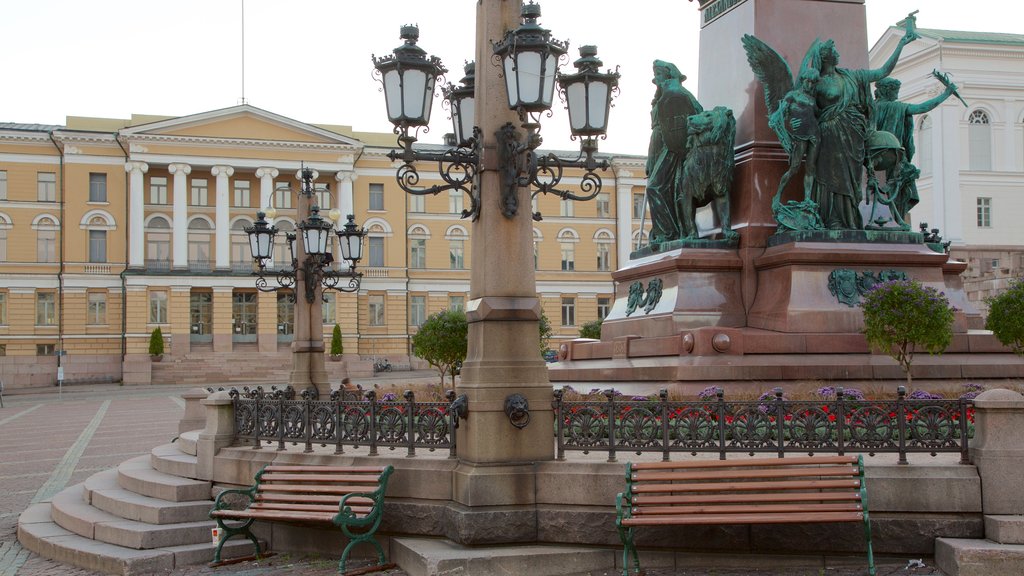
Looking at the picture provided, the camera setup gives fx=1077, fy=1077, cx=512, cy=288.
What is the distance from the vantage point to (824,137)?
1384 centimetres

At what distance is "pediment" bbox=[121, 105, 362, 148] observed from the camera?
216ft

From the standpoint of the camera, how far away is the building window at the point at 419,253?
7219 centimetres

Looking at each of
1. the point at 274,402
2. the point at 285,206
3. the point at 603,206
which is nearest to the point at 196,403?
the point at 274,402

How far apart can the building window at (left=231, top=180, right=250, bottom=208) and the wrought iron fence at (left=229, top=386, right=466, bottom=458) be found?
6038 centimetres

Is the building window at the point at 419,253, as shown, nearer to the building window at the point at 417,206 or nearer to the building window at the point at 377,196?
the building window at the point at 417,206

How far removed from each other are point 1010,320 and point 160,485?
1021cm

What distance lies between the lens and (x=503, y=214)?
9.00 meters

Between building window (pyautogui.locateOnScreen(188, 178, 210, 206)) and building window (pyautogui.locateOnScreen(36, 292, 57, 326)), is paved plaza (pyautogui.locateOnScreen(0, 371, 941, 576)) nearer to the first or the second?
building window (pyautogui.locateOnScreen(36, 292, 57, 326))

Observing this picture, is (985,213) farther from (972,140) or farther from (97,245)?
(97,245)

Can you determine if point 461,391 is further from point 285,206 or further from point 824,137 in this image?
point 285,206

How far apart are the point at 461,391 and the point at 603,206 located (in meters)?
66.4

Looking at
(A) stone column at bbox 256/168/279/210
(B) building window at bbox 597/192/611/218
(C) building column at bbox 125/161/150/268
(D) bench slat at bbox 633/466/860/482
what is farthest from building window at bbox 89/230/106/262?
(D) bench slat at bbox 633/466/860/482

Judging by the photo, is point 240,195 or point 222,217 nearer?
point 222,217

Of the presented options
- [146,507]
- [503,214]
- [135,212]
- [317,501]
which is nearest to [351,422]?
[317,501]
